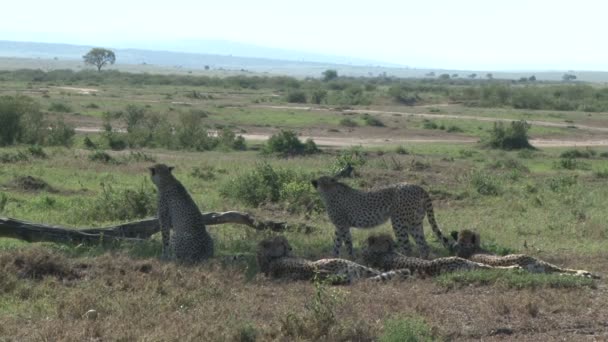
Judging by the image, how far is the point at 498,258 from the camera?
10.2 meters

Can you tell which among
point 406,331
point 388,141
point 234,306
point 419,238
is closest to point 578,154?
point 388,141

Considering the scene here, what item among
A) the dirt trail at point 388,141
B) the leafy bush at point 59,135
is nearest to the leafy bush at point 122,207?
the leafy bush at point 59,135

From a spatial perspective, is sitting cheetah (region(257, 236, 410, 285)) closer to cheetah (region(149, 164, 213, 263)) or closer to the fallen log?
cheetah (region(149, 164, 213, 263))

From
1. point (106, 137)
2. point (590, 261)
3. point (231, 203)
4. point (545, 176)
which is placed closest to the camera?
point (590, 261)

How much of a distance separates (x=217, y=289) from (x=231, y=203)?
808cm

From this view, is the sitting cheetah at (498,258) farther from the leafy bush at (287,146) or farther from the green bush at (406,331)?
the leafy bush at (287,146)

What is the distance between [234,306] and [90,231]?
403cm

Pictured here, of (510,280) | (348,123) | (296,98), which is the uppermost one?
(510,280)

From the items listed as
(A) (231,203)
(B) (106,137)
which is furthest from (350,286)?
(B) (106,137)

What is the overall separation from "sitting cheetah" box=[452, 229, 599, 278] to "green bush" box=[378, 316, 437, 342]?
2.72 meters

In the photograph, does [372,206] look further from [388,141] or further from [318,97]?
[318,97]

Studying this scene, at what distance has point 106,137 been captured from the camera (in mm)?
30781

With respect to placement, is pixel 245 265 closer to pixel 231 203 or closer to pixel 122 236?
pixel 122 236

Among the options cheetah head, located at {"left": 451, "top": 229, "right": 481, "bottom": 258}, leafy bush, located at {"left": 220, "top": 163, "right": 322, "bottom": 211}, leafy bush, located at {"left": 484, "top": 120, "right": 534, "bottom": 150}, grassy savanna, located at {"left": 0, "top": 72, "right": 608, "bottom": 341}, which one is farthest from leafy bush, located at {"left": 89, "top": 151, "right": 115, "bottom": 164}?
cheetah head, located at {"left": 451, "top": 229, "right": 481, "bottom": 258}
